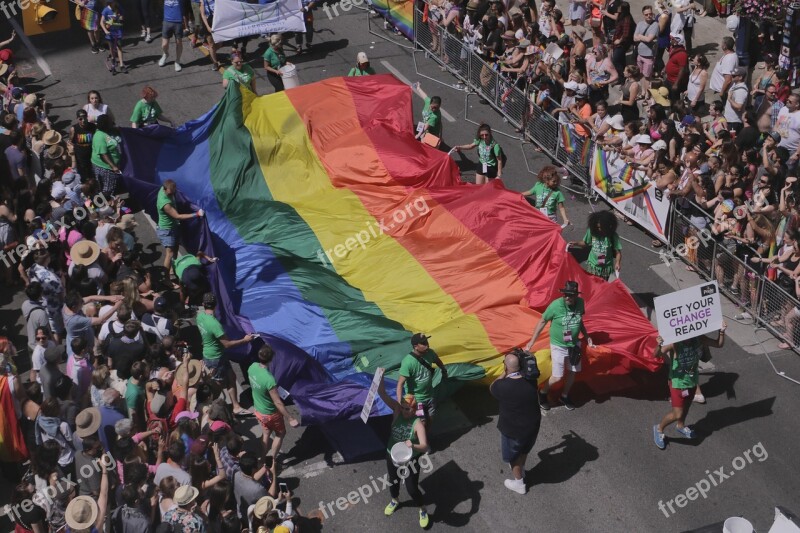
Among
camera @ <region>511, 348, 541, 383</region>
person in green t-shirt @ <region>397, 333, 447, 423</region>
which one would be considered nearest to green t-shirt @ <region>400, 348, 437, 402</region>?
person in green t-shirt @ <region>397, 333, 447, 423</region>

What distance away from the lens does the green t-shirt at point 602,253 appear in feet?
41.9

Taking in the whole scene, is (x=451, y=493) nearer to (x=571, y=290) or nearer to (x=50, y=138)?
(x=571, y=290)

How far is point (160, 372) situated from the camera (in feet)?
35.4

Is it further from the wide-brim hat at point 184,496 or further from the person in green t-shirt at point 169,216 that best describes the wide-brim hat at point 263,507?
the person in green t-shirt at point 169,216

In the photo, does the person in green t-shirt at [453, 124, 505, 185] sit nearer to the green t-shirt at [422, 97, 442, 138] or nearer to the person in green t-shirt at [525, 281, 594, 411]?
the green t-shirt at [422, 97, 442, 138]

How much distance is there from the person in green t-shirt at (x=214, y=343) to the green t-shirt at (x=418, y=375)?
2002 mm

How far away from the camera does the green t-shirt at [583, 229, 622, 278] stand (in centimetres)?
1278

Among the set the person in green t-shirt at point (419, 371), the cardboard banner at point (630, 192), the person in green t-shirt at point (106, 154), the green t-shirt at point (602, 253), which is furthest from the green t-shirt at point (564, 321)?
the person in green t-shirt at point (106, 154)

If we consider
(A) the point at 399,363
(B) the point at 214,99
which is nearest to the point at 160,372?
(A) the point at 399,363

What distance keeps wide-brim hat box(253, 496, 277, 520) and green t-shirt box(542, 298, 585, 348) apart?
3.82 metres

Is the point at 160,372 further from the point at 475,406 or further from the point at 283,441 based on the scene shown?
the point at 475,406

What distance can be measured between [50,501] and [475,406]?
486cm

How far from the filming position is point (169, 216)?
1342 centimetres

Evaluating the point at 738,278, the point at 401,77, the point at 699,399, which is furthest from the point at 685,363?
the point at 401,77
